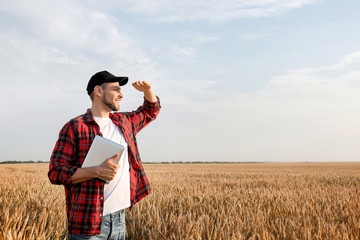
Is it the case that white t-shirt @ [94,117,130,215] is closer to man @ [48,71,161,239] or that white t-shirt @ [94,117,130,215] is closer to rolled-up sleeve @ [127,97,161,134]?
man @ [48,71,161,239]

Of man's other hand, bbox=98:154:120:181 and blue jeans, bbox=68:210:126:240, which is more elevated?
man's other hand, bbox=98:154:120:181

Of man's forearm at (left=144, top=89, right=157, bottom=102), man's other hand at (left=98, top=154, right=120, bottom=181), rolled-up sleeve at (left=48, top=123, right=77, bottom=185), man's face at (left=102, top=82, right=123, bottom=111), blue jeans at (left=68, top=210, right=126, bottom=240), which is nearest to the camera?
man's other hand at (left=98, top=154, right=120, bottom=181)

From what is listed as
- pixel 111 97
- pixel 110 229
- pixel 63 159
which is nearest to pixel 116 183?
pixel 110 229

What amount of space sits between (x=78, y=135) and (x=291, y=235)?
2.82 m

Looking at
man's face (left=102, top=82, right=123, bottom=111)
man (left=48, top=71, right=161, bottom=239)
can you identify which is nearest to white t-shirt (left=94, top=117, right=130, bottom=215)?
man (left=48, top=71, right=161, bottom=239)

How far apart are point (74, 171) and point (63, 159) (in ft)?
0.70

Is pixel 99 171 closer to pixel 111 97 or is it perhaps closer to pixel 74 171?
pixel 74 171

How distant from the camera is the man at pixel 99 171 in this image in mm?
2525

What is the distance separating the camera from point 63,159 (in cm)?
263

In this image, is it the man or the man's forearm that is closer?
the man

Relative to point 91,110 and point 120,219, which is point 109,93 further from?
point 120,219

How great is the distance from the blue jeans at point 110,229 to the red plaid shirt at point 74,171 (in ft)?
0.24

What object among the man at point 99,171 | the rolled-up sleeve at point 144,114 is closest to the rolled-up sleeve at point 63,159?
the man at point 99,171

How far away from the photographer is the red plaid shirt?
2.54m
